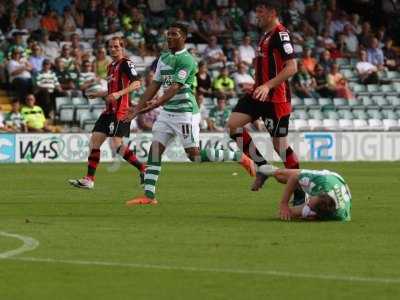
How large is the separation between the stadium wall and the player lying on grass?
16300 millimetres

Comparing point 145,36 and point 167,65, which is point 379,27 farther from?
point 167,65

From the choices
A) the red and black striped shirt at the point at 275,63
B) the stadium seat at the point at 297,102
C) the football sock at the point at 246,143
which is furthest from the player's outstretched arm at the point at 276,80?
the stadium seat at the point at 297,102

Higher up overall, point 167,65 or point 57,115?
point 167,65

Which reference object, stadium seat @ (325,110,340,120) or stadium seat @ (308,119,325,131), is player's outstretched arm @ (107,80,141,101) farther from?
stadium seat @ (325,110,340,120)

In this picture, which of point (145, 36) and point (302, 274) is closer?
point (302, 274)

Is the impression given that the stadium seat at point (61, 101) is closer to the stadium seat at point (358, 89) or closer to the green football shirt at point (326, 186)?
the stadium seat at point (358, 89)

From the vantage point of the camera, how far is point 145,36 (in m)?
33.2

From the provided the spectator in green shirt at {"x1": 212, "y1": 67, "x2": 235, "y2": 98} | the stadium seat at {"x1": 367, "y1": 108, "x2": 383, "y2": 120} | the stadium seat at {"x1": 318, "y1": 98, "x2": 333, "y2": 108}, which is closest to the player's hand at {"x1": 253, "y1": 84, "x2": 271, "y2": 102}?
the spectator in green shirt at {"x1": 212, "y1": 67, "x2": 235, "y2": 98}

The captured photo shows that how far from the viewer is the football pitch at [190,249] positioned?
856cm

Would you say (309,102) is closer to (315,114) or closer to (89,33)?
(315,114)

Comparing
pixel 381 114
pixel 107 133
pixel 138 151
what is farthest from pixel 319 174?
pixel 381 114

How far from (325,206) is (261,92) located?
172 cm

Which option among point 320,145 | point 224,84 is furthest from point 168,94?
point 224,84

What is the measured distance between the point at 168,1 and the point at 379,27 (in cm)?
790
